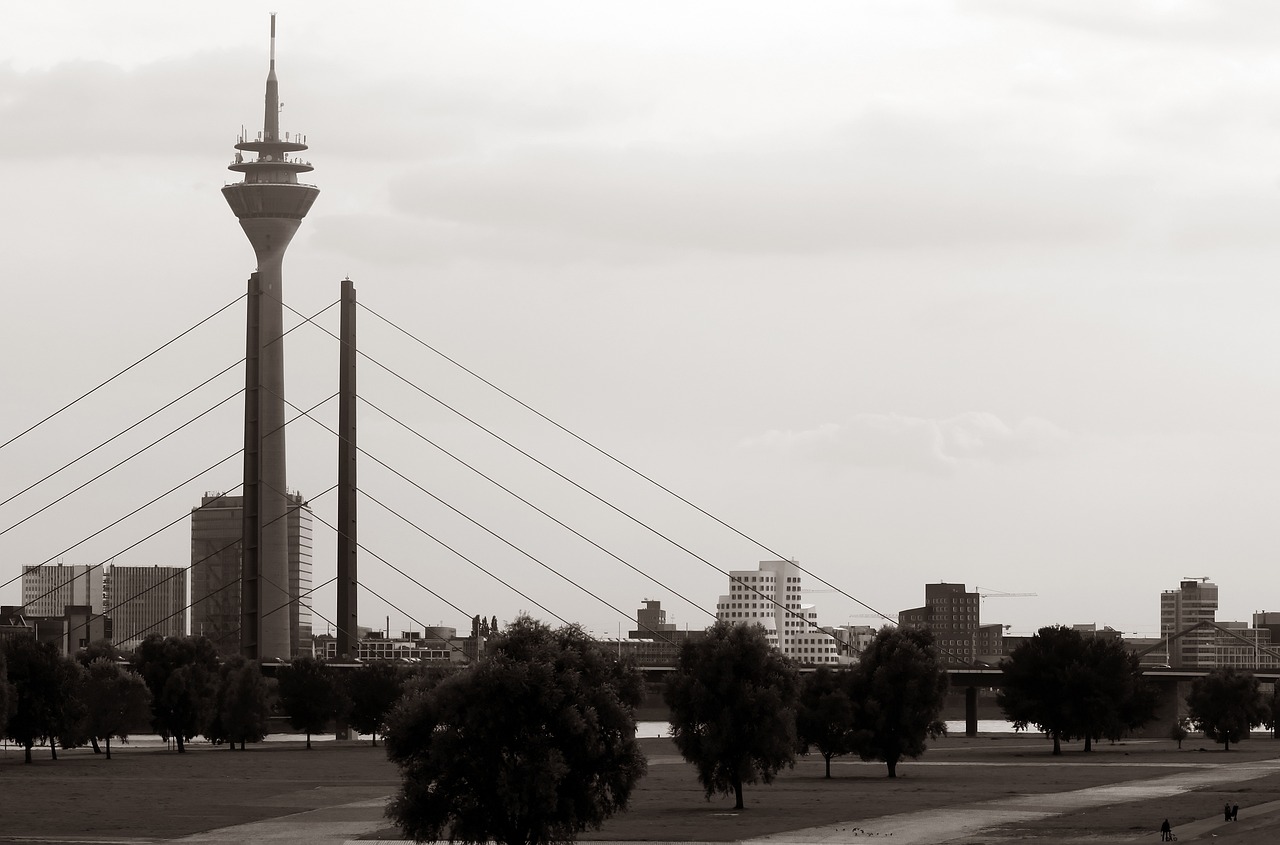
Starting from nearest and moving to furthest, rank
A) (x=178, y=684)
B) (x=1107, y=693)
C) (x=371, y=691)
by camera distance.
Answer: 1. (x=1107, y=693)
2. (x=178, y=684)
3. (x=371, y=691)

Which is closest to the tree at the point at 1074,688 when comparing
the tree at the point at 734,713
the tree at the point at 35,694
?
the tree at the point at 734,713

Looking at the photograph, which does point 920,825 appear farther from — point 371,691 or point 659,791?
point 371,691

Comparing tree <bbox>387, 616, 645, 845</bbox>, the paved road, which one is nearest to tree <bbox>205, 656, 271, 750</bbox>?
the paved road

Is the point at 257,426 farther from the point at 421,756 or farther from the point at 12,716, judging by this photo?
the point at 421,756

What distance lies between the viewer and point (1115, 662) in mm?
121562

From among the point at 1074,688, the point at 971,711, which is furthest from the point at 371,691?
the point at 971,711

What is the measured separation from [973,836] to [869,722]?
3628 cm

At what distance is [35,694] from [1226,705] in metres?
72.6

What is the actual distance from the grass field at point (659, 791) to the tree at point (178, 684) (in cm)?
377

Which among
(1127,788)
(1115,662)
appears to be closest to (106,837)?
(1127,788)

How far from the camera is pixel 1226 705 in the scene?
123500 millimetres

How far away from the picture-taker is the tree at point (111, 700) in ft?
359

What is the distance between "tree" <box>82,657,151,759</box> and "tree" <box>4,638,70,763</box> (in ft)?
8.78

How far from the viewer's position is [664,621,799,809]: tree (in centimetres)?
7031
